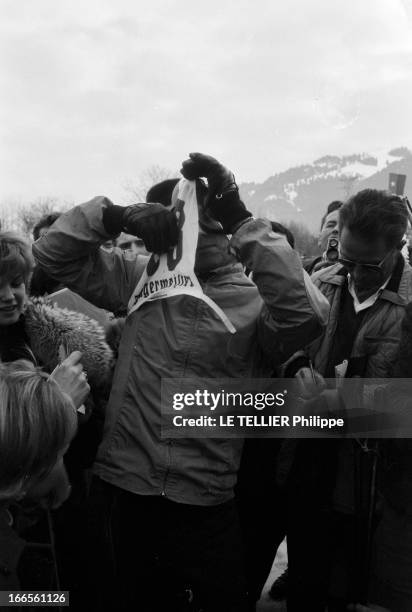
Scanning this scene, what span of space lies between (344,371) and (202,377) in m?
0.52

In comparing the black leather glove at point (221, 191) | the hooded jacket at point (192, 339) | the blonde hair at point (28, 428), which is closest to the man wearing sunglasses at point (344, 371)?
the hooded jacket at point (192, 339)

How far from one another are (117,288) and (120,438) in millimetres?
497

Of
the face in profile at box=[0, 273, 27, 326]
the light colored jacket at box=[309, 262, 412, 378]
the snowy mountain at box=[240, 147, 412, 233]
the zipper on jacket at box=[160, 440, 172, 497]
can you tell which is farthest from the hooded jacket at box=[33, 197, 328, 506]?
the snowy mountain at box=[240, 147, 412, 233]

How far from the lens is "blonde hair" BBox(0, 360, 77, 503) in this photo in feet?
3.91

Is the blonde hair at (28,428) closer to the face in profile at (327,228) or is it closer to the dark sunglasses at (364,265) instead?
the dark sunglasses at (364,265)

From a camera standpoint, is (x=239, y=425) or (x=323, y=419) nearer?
(x=239, y=425)

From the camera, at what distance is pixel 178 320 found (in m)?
1.72

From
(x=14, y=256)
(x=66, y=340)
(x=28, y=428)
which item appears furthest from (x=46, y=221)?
(x=28, y=428)

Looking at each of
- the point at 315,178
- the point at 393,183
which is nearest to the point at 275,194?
the point at 315,178

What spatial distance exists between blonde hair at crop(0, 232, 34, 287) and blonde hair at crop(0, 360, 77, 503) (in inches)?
25.5

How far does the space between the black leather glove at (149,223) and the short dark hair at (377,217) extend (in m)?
0.62

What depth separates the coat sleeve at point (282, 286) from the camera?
1600 mm

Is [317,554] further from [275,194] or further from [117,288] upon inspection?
[275,194]

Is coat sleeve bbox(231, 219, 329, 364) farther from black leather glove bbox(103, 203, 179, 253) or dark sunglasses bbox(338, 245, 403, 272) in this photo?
dark sunglasses bbox(338, 245, 403, 272)
